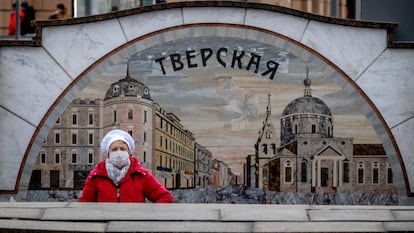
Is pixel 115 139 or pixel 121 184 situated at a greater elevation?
pixel 115 139

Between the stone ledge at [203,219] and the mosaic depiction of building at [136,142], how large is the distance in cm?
583

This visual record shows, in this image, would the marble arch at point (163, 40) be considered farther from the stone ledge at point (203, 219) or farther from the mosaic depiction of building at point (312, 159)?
the stone ledge at point (203, 219)

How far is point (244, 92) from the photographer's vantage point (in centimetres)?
1388

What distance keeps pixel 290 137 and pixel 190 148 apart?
100 cm

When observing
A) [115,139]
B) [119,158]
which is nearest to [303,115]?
[115,139]

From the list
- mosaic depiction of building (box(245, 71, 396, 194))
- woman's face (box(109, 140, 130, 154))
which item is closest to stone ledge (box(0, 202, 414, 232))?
woman's face (box(109, 140, 130, 154))

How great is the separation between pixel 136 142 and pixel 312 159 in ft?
5.80

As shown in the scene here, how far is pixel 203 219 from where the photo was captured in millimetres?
7707

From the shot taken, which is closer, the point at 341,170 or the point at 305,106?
the point at 305,106

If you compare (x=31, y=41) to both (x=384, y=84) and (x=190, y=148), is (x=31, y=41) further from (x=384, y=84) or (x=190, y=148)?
(x=384, y=84)

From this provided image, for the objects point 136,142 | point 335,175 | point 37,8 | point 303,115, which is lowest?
point 335,175

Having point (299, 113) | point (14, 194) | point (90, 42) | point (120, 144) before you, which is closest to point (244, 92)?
point (299, 113)

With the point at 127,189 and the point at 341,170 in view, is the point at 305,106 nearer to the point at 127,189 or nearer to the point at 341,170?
the point at 341,170

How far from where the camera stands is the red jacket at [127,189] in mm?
10172
